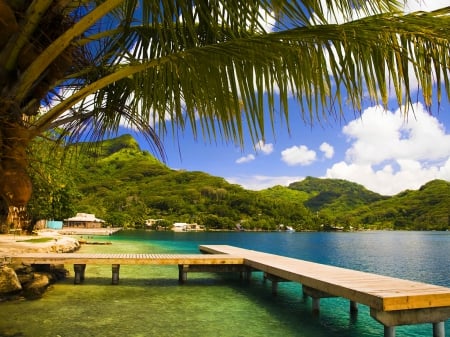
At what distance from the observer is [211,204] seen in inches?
4195

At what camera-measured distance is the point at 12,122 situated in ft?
5.39

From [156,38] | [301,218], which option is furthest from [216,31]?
[301,218]

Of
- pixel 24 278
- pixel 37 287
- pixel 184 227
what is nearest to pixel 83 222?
pixel 184 227

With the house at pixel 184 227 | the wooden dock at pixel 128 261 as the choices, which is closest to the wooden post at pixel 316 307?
the wooden dock at pixel 128 261

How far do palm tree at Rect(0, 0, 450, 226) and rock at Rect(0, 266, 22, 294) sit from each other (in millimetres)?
8029

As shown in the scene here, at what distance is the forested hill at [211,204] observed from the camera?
9294cm

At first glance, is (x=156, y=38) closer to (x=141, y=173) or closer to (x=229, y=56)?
(x=229, y=56)

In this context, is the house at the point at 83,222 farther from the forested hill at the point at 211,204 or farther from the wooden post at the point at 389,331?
the wooden post at the point at 389,331

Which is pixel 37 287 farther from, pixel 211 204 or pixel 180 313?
pixel 211 204

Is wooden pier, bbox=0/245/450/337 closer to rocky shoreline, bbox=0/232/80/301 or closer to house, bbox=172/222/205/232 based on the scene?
rocky shoreline, bbox=0/232/80/301

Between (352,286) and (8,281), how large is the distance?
7.11 metres

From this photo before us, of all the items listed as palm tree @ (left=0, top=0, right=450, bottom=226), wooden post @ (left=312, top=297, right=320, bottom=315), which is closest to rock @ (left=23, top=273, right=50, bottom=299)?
wooden post @ (left=312, top=297, right=320, bottom=315)

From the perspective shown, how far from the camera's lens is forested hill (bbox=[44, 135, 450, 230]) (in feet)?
305

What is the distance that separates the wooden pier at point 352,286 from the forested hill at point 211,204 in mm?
72263
